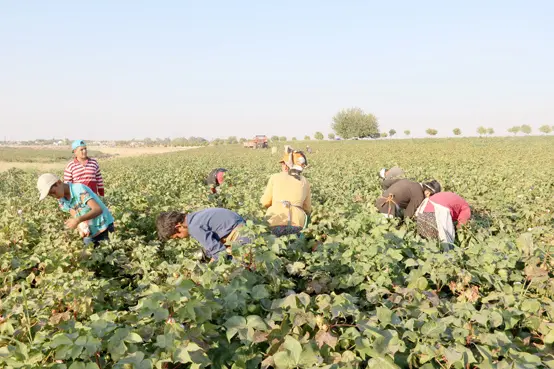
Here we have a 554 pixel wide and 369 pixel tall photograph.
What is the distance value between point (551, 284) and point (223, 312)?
2.65 meters

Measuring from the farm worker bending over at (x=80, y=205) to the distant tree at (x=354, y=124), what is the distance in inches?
3241

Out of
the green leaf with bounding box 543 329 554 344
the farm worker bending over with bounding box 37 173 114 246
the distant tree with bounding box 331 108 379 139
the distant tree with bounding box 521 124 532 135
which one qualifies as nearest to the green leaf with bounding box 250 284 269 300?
the green leaf with bounding box 543 329 554 344

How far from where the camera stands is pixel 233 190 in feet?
27.7

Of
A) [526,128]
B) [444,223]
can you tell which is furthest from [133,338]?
[526,128]

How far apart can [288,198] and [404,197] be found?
183 cm

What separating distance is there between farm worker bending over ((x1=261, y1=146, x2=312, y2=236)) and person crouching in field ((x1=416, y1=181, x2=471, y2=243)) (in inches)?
60.2

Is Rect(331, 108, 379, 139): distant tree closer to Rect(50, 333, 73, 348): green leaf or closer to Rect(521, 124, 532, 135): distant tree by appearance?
Rect(521, 124, 532, 135): distant tree

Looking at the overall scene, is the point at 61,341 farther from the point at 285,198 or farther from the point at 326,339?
the point at 285,198

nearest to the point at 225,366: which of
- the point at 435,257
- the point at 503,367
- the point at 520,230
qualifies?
the point at 503,367

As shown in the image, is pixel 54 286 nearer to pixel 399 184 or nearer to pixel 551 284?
pixel 551 284

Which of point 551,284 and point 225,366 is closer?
point 225,366

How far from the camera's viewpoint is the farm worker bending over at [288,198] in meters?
4.64

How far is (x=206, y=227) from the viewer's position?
Result: 12.8 ft

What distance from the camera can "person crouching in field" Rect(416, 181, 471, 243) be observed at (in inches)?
195
